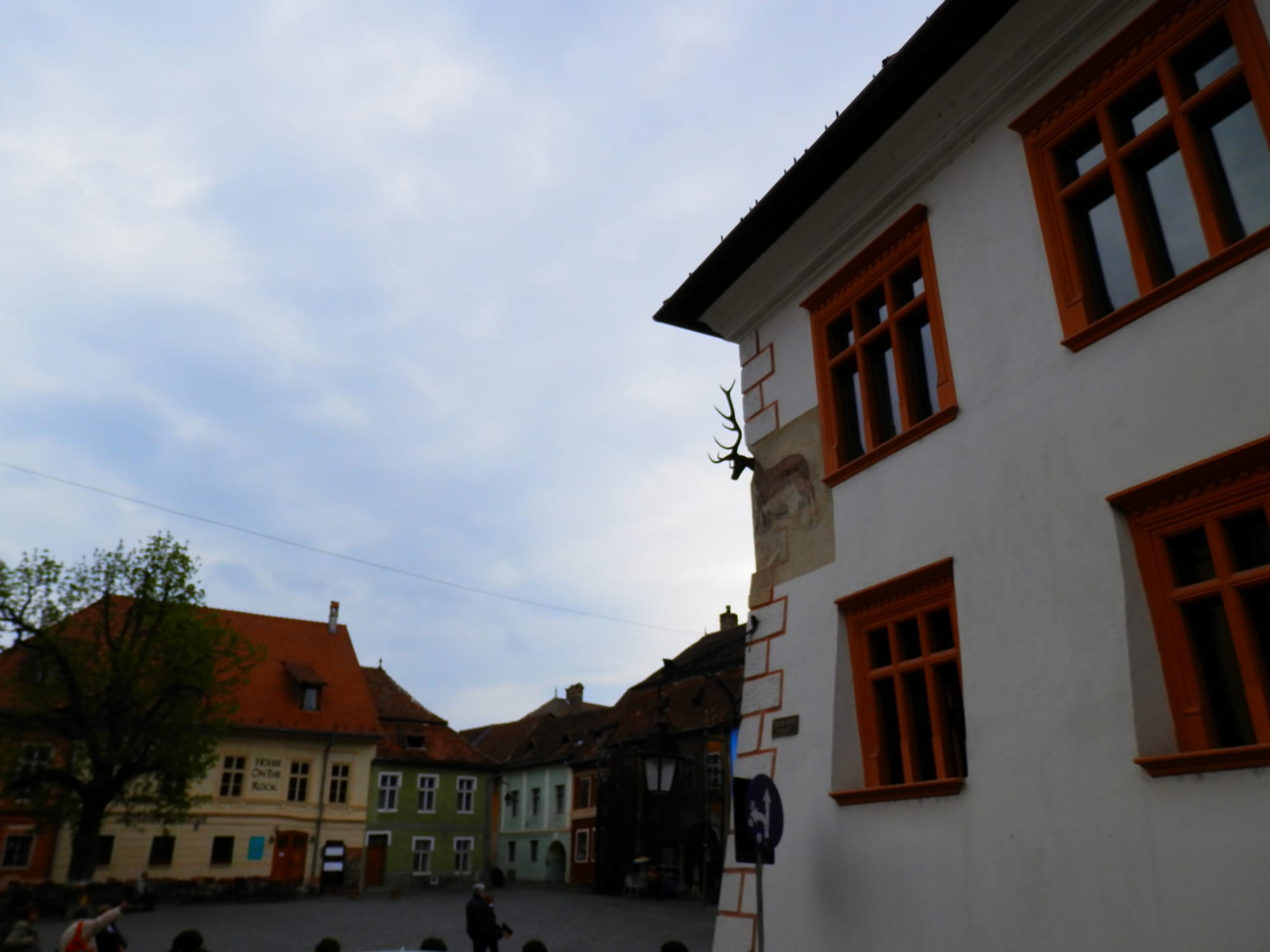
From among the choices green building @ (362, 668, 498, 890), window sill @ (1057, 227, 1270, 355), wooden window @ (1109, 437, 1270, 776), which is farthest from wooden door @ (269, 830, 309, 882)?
window sill @ (1057, 227, 1270, 355)

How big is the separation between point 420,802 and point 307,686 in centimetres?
863

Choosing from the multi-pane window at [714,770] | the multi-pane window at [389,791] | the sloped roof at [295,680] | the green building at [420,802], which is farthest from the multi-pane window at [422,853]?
the multi-pane window at [714,770]

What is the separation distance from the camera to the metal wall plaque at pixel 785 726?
28.6 ft

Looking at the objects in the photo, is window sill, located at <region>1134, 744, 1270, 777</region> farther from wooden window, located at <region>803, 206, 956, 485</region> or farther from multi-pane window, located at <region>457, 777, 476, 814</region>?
multi-pane window, located at <region>457, 777, 476, 814</region>

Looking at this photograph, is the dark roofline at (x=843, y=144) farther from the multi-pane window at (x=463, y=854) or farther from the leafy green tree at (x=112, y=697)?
the multi-pane window at (x=463, y=854)

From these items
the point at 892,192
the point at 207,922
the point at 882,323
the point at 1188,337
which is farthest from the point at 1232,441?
the point at 207,922

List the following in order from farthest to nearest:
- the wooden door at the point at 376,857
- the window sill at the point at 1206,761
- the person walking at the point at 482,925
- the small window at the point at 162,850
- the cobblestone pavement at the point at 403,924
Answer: the wooden door at the point at 376,857 < the small window at the point at 162,850 < the cobblestone pavement at the point at 403,924 < the person walking at the point at 482,925 < the window sill at the point at 1206,761

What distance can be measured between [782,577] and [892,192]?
384 centimetres

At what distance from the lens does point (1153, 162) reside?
21.7 feet

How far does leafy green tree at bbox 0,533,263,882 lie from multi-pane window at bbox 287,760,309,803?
8.83m

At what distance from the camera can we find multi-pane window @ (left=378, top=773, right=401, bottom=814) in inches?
1834

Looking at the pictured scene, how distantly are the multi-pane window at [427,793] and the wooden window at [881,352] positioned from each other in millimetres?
43888

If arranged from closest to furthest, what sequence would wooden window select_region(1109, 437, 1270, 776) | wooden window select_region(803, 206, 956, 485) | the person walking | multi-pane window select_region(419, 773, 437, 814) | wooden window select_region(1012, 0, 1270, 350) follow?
wooden window select_region(1109, 437, 1270, 776)
wooden window select_region(1012, 0, 1270, 350)
wooden window select_region(803, 206, 956, 485)
the person walking
multi-pane window select_region(419, 773, 437, 814)

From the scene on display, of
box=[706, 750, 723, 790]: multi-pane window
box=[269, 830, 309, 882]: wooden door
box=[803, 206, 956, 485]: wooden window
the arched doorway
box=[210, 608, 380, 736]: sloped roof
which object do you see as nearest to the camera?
box=[803, 206, 956, 485]: wooden window
